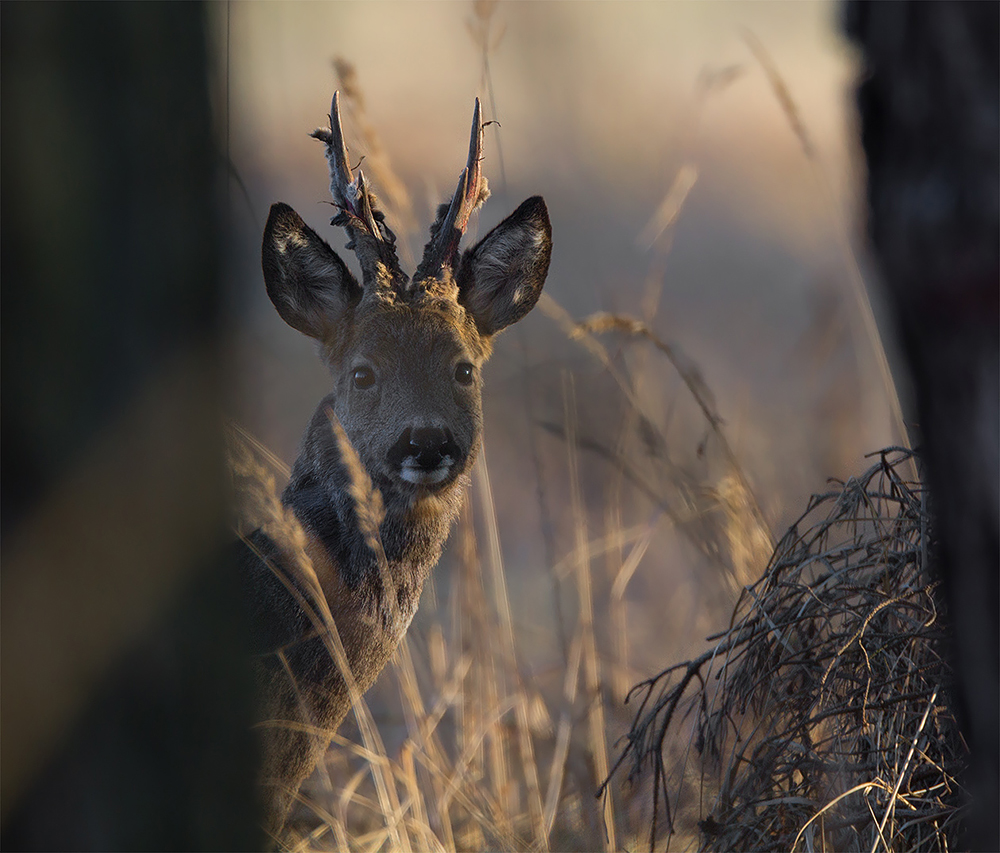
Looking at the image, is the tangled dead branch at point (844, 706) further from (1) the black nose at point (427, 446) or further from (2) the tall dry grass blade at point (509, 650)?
(1) the black nose at point (427, 446)

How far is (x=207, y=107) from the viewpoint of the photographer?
1.53m

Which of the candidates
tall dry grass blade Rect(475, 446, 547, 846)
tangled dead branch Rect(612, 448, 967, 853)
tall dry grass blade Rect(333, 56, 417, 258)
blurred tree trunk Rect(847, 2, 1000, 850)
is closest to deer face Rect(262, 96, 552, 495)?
tall dry grass blade Rect(333, 56, 417, 258)

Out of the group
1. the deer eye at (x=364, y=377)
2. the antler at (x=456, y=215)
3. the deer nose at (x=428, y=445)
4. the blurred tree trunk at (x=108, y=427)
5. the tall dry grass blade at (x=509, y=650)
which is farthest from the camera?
the tall dry grass blade at (x=509, y=650)

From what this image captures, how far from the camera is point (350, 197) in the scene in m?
2.33

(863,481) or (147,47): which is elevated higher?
(147,47)

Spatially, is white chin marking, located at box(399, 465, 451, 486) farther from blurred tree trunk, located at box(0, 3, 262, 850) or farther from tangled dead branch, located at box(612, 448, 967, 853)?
blurred tree trunk, located at box(0, 3, 262, 850)

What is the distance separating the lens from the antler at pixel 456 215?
2285 millimetres

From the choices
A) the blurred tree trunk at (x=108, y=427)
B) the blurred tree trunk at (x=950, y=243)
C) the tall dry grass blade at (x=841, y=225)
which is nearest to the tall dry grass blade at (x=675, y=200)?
the tall dry grass blade at (x=841, y=225)

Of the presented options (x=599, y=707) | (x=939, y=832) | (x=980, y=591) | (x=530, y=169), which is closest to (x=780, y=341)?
(x=530, y=169)

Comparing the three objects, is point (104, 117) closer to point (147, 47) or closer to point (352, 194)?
point (147, 47)

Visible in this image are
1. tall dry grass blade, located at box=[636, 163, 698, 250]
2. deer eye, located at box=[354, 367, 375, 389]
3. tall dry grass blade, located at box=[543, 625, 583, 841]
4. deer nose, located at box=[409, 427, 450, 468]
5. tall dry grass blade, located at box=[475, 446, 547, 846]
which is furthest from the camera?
tall dry grass blade, located at box=[636, 163, 698, 250]

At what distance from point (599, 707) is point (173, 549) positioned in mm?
2245

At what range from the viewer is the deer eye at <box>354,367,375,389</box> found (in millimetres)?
2494

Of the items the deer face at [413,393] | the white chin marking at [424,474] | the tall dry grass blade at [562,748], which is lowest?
the tall dry grass blade at [562,748]
